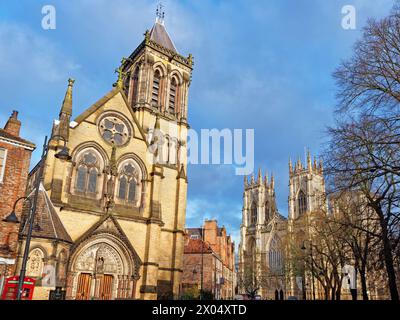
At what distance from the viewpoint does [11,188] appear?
17734 millimetres

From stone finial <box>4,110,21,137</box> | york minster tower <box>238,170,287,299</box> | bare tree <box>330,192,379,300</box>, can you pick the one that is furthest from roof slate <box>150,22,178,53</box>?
york minster tower <box>238,170,287,299</box>

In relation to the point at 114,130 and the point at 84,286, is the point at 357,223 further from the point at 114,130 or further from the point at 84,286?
the point at 114,130

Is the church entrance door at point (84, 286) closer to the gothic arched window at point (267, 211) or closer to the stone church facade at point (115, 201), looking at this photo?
the stone church facade at point (115, 201)

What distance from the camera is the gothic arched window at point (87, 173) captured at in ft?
86.0

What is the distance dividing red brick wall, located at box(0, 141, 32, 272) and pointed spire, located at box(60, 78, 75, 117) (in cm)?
815

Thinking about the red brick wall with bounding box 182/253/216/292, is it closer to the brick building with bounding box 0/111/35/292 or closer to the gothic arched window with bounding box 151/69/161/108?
the gothic arched window with bounding box 151/69/161/108

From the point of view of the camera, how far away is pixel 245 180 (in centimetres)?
10306

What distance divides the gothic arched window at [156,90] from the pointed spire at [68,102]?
8405 millimetres

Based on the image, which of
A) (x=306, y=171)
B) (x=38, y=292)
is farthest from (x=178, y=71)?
(x=306, y=171)

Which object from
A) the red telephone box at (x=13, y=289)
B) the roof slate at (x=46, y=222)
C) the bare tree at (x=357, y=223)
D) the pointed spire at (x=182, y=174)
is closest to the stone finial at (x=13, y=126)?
the roof slate at (x=46, y=222)

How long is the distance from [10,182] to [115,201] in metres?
10.3

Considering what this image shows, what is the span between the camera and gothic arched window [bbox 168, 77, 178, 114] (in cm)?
3570

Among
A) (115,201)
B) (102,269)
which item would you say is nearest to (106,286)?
(102,269)
